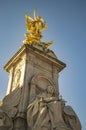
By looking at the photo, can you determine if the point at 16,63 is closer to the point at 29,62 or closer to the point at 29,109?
the point at 29,62

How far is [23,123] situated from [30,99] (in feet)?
4.68

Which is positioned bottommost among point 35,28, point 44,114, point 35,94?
point 44,114

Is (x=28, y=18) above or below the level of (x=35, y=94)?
above

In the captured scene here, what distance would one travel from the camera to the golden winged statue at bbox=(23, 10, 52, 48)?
15.8 meters

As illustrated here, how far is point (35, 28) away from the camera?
16.4 m

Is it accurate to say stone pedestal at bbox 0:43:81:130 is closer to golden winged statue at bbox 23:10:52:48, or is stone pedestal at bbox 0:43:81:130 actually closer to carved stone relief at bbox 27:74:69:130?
carved stone relief at bbox 27:74:69:130

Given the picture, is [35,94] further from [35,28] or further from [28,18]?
[28,18]

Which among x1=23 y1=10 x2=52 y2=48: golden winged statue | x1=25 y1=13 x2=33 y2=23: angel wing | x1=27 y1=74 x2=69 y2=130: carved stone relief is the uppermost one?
x1=25 y1=13 x2=33 y2=23: angel wing

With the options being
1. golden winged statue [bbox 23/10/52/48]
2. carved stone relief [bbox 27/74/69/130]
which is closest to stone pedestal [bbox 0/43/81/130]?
carved stone relief [bbox 27/74/69/130]

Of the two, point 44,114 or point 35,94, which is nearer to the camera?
point 44,114

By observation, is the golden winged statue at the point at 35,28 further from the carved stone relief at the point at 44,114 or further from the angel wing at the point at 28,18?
the carved stone relief at the point at 44,114

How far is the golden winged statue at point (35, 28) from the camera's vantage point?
1581 cm

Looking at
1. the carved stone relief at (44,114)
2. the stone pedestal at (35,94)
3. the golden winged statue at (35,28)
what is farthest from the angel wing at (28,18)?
the carved stone relief at (44,114)

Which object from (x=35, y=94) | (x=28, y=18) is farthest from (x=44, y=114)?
(x=28, y=18)
